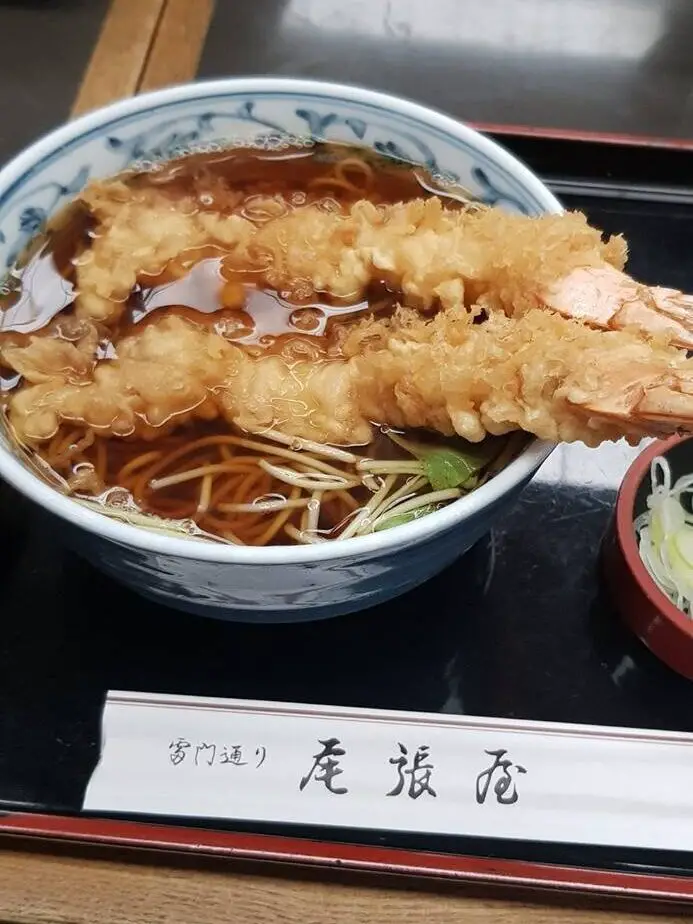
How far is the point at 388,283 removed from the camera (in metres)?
1.32

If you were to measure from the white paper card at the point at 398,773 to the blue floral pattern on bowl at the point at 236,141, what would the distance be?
693 mm

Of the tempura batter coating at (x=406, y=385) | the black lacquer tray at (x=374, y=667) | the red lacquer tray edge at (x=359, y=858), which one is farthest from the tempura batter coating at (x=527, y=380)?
the red lacquer tray edge at (x=359, y=858)

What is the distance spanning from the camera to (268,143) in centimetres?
143

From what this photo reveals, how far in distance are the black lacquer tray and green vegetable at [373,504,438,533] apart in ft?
0.59

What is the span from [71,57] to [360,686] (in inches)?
65.5

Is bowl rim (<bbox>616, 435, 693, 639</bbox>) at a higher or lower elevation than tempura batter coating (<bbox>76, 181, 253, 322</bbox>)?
lower

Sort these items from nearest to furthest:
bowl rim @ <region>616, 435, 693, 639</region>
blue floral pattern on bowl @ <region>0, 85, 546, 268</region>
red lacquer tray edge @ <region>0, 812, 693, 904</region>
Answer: red lacquer tray edge @ <region>0, 812, 693, 904</region>
bowl rim @ <region>616, 435, 693, 639</region>
blue floral pattern on bowl @ <region>0, 85, 546, 268</region>

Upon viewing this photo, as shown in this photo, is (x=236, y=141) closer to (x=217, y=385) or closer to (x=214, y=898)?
(x=217, y=385)

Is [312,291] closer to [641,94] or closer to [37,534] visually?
[37,534]

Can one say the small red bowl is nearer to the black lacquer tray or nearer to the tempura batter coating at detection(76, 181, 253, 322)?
the black lacquer tray

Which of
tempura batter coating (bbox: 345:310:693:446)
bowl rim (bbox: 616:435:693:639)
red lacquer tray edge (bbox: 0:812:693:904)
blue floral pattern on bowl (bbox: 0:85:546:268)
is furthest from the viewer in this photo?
blue floral pattern on bowl (bbox: 0:85:546:268)

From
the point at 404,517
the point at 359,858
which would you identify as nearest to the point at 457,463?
the point at 404,517

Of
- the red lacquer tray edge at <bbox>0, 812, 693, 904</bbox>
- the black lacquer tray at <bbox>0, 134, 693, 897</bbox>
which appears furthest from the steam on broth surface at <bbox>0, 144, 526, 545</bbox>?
the red lacquer tray edge at <bbox>0, 812, 693, 904</bbox>

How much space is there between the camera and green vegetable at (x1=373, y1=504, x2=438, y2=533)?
1087 millimetres
